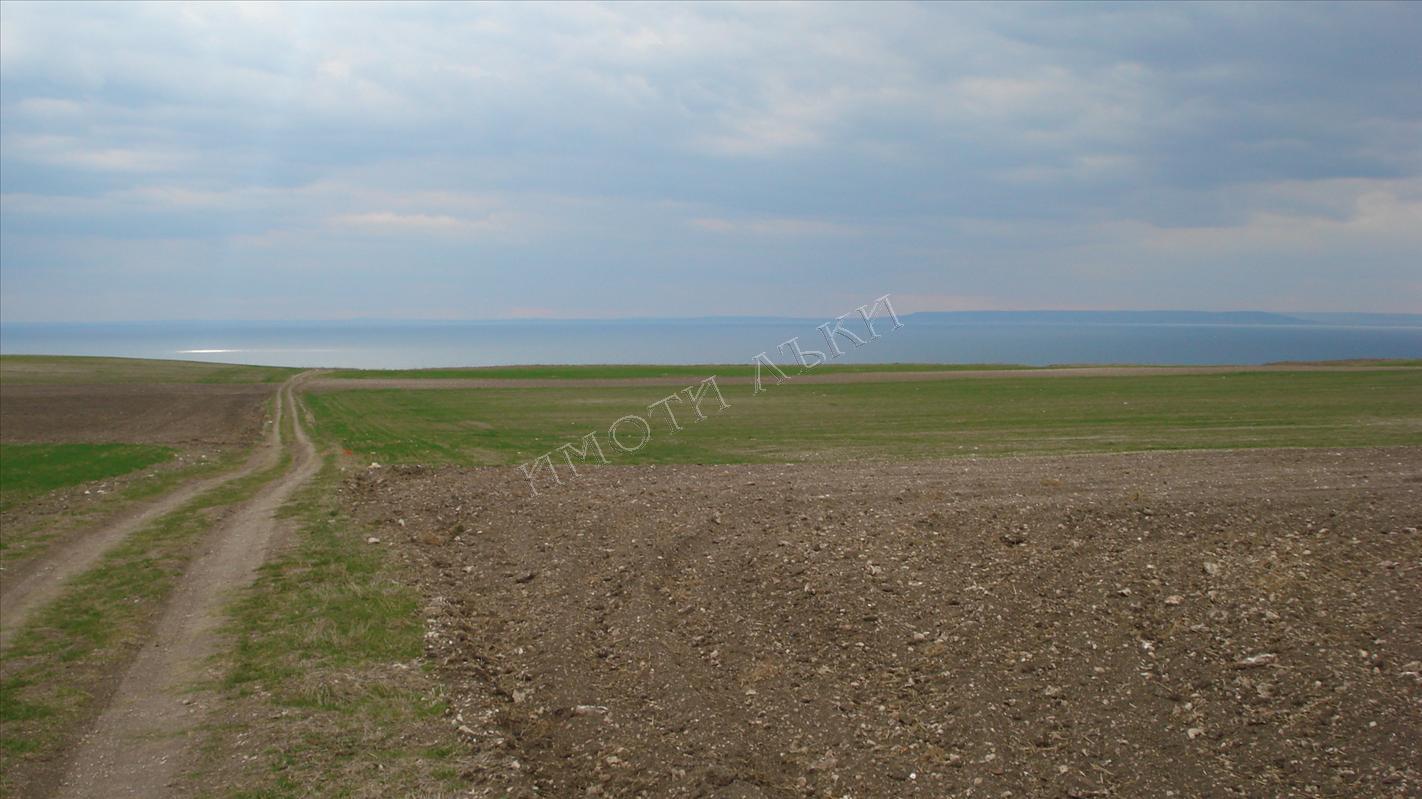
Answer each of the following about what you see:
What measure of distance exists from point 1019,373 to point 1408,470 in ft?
158

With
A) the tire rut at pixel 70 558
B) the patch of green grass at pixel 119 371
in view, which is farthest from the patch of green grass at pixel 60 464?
the patch of green grass at pixel 119 371

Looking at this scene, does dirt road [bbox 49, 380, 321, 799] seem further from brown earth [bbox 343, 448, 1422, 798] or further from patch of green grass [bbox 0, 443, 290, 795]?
brown earth [bbox 343, 448, 1422, 798]

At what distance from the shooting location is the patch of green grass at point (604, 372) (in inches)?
2496

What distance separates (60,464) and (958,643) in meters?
24.4

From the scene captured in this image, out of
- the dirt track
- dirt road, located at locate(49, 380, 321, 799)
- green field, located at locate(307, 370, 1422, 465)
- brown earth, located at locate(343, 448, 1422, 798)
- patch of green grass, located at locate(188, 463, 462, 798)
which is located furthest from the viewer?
the dirt track

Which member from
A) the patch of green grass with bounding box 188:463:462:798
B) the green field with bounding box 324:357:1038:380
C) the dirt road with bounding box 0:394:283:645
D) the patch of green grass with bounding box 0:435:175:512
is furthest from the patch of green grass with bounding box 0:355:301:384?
the patch of green grass with bounding box 188:463:462:798

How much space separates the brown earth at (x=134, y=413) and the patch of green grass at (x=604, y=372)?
1238cm

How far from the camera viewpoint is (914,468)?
17.8m

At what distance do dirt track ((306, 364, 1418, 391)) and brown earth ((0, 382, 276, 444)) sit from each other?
7.05 m

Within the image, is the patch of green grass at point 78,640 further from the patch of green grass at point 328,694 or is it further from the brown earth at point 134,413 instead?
the brown earth at point 134,413

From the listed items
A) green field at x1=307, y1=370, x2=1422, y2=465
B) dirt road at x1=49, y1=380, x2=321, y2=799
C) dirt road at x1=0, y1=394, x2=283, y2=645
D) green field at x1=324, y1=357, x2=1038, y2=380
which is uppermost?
green field at x1=324, y1=357, x2=1038, y2=380

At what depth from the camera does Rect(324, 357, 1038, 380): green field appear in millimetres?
63406

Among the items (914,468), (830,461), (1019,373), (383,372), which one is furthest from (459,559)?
(383,372)

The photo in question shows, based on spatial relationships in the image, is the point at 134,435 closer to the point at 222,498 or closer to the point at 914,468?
the point at 222,498
